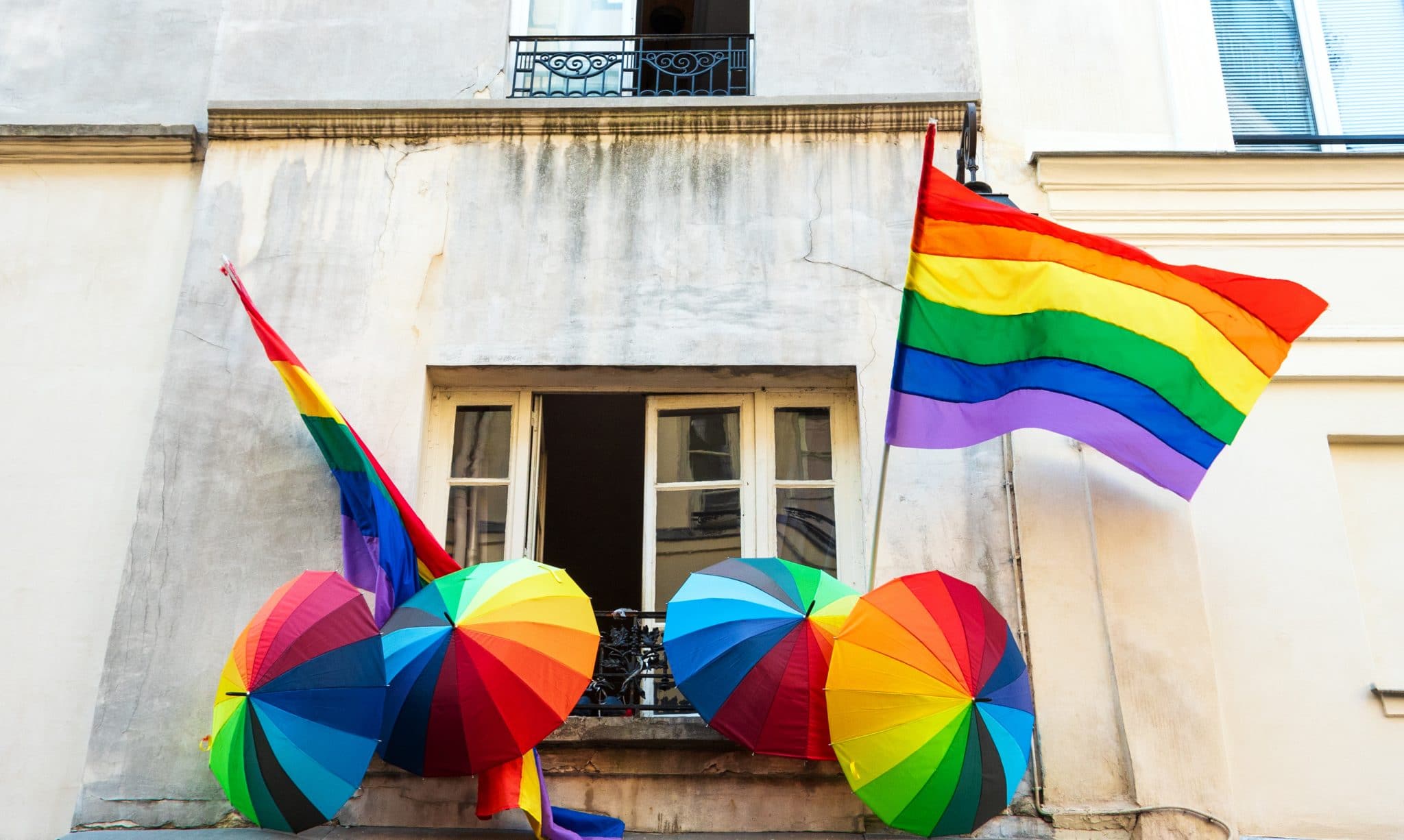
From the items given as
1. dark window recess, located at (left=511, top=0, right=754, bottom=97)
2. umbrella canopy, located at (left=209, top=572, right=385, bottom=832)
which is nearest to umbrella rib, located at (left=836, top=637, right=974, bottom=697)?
umbrella canopy, located at (left=209, top=572, right=385, bottom=832)

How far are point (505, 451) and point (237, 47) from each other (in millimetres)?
3041

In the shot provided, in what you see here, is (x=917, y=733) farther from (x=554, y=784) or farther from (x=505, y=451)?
(x=505, y=451)

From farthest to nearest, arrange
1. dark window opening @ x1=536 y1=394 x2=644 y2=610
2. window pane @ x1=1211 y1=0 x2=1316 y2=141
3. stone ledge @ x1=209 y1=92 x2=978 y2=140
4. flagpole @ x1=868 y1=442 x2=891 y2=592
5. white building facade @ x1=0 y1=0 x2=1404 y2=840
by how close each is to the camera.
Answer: dark window opening @ x1=536 y1=394 x2=644 y2=610 < window pane @ x1=1211 y1=0 x2=1316 y2=141 < stone ledge @ x1=209 y1=92 x2=978 y2=140 < white building facade @ x1=0 y1=0 x2=1404 y2=840 < flagpole @ x1=868 y1=442 x2=891 y2=592

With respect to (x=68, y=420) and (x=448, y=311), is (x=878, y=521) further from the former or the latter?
(x=68, y=420)

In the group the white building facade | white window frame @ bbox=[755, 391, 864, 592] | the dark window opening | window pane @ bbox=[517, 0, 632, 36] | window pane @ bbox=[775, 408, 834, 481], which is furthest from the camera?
the dark window opening

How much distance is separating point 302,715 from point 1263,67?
6.67m

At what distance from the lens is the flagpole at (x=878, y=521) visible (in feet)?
21.3

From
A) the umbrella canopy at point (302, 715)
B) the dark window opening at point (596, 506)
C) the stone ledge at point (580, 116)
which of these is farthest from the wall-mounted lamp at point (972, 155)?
the dark window opening at point (596, 506)

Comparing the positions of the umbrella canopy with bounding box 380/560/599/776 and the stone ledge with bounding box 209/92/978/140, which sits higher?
the stone ledge with bounding box 209/92/978/140

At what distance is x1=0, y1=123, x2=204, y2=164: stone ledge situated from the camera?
8.14 meters

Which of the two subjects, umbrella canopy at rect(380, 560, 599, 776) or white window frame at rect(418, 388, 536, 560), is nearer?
umbrella canopy at rect(380, 560, 599, 776)

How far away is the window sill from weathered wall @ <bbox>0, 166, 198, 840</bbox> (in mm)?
2448

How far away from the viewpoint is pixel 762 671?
20.1 ft

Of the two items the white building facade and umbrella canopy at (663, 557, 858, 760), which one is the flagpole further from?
umbrella canopy at (663, 557, 858, 760)
